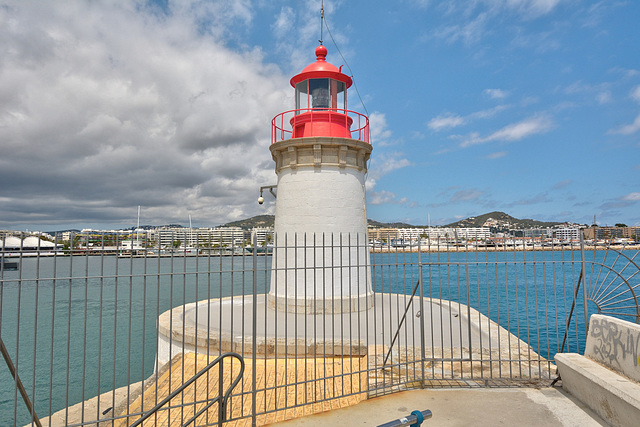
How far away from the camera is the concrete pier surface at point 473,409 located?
4.71 m

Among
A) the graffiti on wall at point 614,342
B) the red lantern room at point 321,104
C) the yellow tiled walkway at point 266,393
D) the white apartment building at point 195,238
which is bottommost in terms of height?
the yellow tiled walkway at point 266,393

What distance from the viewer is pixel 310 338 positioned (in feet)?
26.0

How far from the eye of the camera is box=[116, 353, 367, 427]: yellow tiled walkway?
204 inches

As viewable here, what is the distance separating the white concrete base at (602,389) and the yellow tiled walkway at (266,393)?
288 cm

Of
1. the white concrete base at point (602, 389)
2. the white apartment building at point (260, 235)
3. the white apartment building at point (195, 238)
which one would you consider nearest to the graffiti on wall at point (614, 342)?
the white concrete base at point (602, 389)

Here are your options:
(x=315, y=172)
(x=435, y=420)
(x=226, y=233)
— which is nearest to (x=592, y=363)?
(x=435, y=420)

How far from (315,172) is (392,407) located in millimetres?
6558

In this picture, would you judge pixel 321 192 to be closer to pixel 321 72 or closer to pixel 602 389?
pixel 321 72

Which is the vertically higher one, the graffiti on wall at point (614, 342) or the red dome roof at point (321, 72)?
the red dome roof at point (321, 72)

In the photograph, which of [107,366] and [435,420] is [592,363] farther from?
[107,366]

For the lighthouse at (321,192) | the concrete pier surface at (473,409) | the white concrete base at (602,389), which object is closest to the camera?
the white concrete base at (602,389)

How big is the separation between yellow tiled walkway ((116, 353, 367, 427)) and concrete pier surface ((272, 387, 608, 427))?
294 millimetres

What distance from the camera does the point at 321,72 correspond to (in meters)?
11.1

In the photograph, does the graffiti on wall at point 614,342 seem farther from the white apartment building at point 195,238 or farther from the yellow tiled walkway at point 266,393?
the white apartment building at point 195,238
